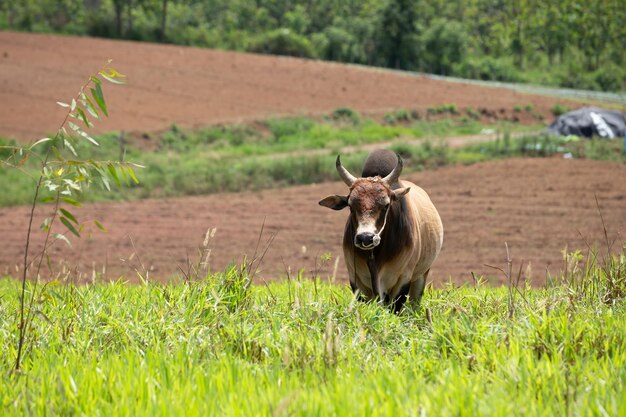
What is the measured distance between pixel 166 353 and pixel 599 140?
884 inches

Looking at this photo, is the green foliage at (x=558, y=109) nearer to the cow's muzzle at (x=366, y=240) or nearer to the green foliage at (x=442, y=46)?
the green foliage at (x=442, y=46)

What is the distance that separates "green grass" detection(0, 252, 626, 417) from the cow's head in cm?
56

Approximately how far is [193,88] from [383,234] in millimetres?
29932

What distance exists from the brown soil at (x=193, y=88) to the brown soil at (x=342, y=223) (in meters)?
8.60

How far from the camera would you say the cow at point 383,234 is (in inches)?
283

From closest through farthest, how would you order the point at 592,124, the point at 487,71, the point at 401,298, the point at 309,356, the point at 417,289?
1. the point at 309,356
2. the point at 401,298
3. the point at 417,289
4. the point at 592,124
5. the point at 487,71

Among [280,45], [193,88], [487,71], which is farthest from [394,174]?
[487,71]

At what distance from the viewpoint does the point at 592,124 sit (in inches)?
1102

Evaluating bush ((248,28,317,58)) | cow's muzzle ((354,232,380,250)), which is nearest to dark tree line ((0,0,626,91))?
bush ((248,28,317,58))

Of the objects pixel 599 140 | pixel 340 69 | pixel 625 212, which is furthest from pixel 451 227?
pixel 340 69

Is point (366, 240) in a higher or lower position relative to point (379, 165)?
lower

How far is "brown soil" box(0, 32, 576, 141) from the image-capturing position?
31.0 metres

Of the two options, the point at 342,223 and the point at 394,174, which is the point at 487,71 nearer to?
the point at 342,223

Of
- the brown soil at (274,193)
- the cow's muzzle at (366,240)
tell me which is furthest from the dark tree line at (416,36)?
the cow's muzzle at (366,240)
